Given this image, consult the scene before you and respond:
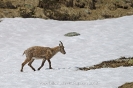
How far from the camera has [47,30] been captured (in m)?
31.8

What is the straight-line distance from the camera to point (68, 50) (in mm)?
25391

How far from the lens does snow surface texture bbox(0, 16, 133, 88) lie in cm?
1554

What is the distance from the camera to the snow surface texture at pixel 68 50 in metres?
15.5

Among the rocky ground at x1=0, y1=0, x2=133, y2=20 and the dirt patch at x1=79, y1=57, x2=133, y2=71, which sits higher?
the dirt patch at x1=79, y1=57, x2=133, y2=71

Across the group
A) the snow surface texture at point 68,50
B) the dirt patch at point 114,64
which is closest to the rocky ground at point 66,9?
the snow surface texture at point 68,50

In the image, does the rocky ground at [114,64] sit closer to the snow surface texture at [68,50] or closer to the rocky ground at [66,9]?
the snow surface texture at [68,50]

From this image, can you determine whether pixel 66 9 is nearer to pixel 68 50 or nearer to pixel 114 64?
pixel 68 50

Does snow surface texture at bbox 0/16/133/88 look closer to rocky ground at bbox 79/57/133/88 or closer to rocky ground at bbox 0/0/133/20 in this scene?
rocky ground at bbox 79/57/133/88

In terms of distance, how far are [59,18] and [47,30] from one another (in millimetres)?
5966

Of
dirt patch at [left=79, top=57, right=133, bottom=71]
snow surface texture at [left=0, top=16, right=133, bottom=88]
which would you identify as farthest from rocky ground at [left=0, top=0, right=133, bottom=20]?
dirt patch at [left=79, top=57, right=133, bottom=71]

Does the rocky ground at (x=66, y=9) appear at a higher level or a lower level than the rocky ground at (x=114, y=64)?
lower

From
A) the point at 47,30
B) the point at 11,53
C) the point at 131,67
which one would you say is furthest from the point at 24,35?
the point at 131,67

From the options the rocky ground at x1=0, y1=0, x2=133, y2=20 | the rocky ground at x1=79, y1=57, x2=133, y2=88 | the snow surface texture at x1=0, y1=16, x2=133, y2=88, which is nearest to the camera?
the snow surface texture at x1=0, y1=16, x2=133, y2=88

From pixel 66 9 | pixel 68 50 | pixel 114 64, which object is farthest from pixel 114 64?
pixel 66 9
